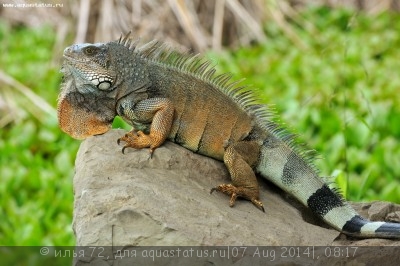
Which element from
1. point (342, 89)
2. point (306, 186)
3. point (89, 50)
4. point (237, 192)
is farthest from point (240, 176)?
point (342, 89)

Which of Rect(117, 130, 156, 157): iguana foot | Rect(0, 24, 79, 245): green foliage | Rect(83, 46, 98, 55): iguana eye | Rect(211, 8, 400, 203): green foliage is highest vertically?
Rect(83, 46, 98, 55): iguana eye

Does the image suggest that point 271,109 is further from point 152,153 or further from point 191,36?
point 191,36

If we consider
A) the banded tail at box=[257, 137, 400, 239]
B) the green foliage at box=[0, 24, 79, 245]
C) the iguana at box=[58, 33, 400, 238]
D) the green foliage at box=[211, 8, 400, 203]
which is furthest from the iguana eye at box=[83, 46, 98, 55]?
the green foliage at box=[0, 24, 79, 245]

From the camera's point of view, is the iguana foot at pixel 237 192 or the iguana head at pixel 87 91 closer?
the iguana foot at pixel 237 192

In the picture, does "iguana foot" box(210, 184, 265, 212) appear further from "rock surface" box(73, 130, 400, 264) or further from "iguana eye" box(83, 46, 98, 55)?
"iguana eye" box(83, 46, 98, 55)

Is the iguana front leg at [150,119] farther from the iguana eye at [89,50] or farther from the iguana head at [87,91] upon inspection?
the iguana eye at [89,50]

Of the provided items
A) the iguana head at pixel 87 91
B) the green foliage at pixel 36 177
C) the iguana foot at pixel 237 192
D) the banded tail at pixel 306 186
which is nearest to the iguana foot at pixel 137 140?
the iguana head at pixel 87 91
